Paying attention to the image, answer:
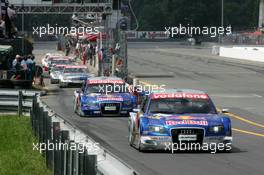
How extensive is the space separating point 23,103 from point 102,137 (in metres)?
5.48

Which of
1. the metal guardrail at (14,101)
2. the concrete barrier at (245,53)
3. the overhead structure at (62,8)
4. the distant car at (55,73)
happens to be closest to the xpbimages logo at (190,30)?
the concrete barrier at (245,53)

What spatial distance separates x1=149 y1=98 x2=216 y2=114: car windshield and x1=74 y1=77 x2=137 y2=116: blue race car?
29.5ft

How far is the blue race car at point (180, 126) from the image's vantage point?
17.1 m

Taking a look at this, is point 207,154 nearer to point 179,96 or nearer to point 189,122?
point 189,122

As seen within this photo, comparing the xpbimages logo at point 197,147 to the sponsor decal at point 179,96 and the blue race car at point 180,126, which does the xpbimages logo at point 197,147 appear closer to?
the blue race car at point 180,126

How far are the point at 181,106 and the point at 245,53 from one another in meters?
62.8

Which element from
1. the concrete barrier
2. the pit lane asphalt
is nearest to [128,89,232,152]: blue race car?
the pit lane asphalt

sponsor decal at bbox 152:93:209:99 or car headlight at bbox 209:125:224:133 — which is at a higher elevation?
sponsor decal at bbox 152:93:209:99

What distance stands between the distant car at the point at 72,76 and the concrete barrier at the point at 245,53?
99.3 feet

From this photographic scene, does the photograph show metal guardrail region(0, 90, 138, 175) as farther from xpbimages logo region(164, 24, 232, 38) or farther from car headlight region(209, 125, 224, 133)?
xpbimages logo region(164, 24, 232, 38)

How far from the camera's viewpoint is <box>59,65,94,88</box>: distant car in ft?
150

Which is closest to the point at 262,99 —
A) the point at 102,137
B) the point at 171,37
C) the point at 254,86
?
the point at 254,86

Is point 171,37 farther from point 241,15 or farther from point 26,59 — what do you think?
point 26,59

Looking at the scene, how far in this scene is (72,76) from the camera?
46.1m
